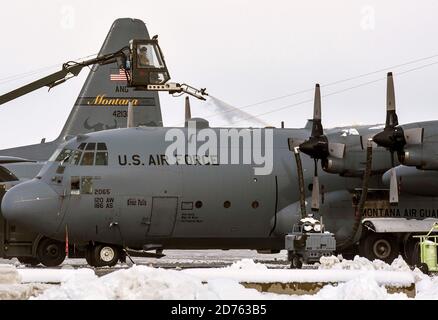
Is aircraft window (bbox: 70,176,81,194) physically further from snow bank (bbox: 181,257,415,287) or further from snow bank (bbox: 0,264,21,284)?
snow bank (bbox: 0,264,21,284)

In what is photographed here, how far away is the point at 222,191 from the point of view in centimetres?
3114

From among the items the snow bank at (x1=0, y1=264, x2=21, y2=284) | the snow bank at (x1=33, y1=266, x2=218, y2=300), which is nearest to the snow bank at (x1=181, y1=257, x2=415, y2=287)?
the snow bank at (x1=33, y1=266, x2=218, y2=300)

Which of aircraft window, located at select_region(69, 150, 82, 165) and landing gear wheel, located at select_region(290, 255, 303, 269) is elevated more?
aircraft window, located at select_region(69, 150, 82, 165)

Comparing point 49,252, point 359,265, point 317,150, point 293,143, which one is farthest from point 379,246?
point 49,252

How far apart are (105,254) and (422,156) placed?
35.9 feet

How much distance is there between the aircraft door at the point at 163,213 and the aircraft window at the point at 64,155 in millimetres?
3257

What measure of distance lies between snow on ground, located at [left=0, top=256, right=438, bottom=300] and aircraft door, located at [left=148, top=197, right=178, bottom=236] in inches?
476

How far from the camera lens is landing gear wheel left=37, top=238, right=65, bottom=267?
32.5m

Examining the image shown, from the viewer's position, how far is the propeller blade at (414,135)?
96.8ft

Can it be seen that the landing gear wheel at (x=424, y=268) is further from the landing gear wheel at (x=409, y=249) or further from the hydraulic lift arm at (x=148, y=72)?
the hydraulic lift arm at (x=148, y=72)

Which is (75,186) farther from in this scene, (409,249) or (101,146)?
(409,249)

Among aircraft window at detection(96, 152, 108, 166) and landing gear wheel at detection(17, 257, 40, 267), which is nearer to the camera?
aircraft window at detection(96, 152, 108, 166)

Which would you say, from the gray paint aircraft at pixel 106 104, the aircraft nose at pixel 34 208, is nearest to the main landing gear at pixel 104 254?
the aircraft nose at pixel 34 208
